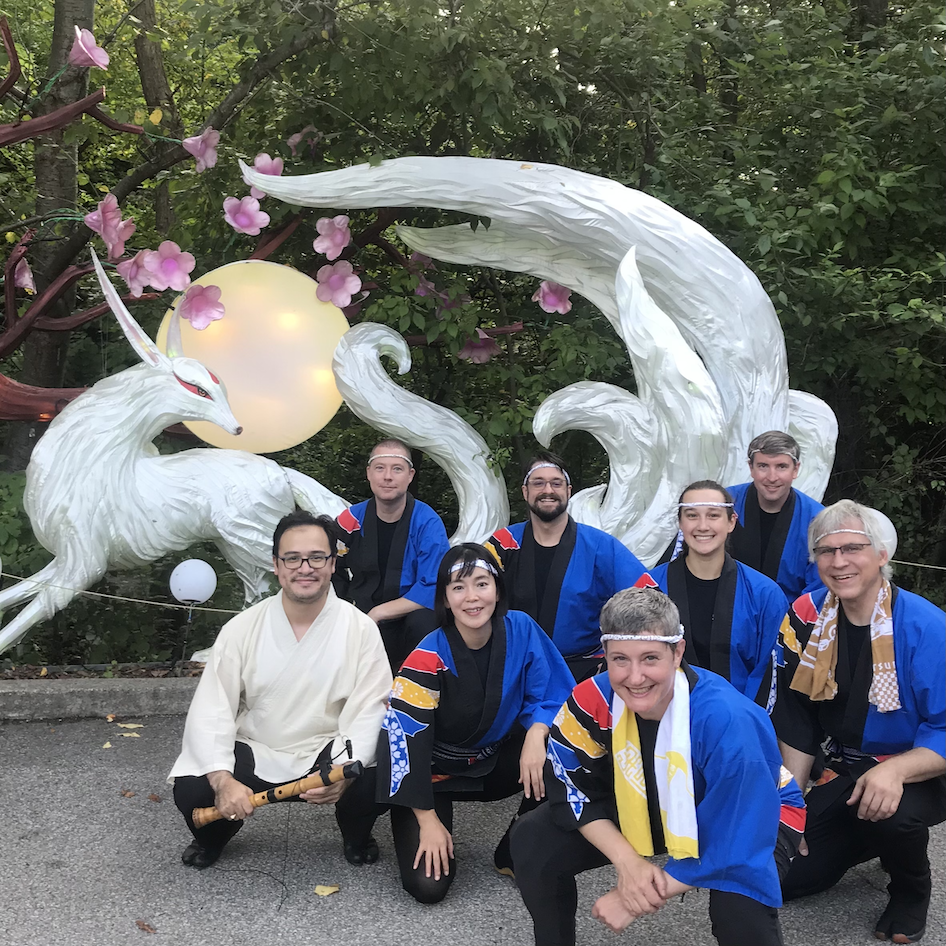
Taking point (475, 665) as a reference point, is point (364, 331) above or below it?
above

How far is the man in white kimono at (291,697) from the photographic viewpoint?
2.92m

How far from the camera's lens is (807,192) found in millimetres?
5184

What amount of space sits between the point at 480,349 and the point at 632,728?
3071 mm

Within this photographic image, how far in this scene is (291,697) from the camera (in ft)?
9.83

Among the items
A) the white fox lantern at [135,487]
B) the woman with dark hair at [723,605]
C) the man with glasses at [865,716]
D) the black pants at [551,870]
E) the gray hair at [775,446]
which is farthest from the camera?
the white fox lantern at [135,487]

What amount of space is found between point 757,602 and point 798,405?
72.5 inches

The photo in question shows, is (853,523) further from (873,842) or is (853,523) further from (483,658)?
(483,658)

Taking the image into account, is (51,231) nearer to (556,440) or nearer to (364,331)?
(364,331)

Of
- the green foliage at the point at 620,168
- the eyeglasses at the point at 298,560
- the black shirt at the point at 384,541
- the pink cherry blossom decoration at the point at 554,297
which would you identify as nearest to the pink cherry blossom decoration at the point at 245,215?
the green foliage at the point at 620,168

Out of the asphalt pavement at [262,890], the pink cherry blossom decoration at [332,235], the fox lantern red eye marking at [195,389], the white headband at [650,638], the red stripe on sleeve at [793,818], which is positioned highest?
the pink cherry blossom decoration at [332,235]

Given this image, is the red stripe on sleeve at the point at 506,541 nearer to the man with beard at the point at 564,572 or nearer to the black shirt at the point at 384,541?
the man with beard at the point at 564,572

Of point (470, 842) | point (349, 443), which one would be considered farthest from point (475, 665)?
point (349, 443)

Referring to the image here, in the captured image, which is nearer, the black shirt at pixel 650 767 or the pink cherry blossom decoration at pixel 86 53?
the black shirt at pixel 650 767

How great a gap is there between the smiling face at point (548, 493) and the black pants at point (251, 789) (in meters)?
1.10
